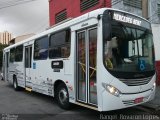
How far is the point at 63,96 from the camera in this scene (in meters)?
9.31

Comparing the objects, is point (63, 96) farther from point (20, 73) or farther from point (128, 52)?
point (20, 73)

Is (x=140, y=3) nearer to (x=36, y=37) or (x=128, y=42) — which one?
(x=36, y=37)

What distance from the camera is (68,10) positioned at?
20.6 m

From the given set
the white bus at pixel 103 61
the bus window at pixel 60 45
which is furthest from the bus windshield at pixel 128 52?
the bus window at pixel 60 45

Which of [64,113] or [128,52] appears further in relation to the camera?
[64,113]

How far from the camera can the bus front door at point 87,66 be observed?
295 inches

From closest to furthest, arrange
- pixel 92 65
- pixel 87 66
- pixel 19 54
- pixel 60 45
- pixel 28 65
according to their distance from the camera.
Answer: pixel 92 65, pixel 87 66, pixel 60 45, pixel 28 65, pixel 19 54

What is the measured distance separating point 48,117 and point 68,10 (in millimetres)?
13597

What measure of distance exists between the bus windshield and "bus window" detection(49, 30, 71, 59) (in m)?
2.13

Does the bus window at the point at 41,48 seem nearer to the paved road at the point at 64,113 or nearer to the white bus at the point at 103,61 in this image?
the white bus at the point at 103,61

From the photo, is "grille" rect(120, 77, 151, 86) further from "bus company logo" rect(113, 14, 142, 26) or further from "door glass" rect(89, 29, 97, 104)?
"bus company logo" rect(113, 14, 142, 26)

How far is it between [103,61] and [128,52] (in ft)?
2.82

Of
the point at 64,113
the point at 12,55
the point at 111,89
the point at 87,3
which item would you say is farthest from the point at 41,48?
the point at 87,3

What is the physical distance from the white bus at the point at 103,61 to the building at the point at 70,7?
7627 mm
